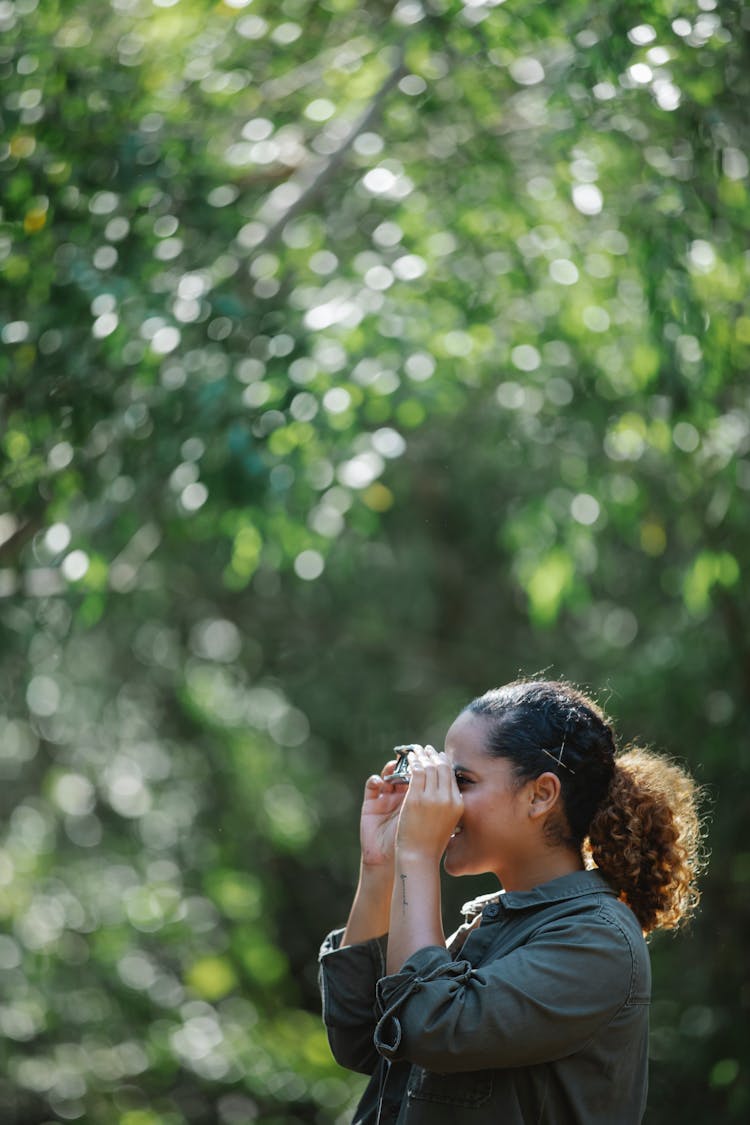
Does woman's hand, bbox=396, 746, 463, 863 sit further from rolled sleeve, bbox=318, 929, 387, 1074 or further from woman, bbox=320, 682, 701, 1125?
rolled sleeve, bbox=318, 929, 387, 1074

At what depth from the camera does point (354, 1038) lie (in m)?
1.82

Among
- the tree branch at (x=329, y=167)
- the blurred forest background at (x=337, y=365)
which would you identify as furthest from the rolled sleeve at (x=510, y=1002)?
the tree branch at (x=329, y=167)

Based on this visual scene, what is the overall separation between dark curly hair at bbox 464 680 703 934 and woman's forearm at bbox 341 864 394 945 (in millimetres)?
288

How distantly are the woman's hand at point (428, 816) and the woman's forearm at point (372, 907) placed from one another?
245 millimetres

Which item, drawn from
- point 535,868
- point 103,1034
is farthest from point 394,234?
point 103,1034

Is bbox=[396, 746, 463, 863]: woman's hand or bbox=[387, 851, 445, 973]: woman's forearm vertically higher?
bbox=[396, 746, 463, 863]: woman's hand

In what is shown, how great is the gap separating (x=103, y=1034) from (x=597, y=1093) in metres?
5.03

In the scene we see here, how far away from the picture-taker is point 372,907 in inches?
74.4

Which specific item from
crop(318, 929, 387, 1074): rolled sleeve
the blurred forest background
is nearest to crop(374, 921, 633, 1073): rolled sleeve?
crop(318, 929, 387, 1074): rolled sleeve

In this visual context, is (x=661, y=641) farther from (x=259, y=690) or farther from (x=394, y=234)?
(x=259, y=690)

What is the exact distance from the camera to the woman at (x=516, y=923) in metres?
1.50

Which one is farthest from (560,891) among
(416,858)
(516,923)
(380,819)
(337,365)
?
(337,365)

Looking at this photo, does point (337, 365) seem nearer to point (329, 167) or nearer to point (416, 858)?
point (329, 167)

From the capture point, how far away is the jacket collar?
167cm
